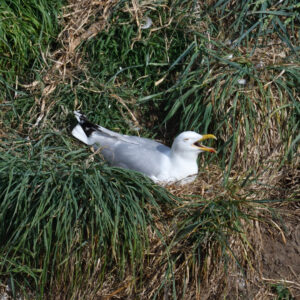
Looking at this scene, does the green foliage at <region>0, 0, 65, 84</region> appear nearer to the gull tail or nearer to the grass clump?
the grass clump

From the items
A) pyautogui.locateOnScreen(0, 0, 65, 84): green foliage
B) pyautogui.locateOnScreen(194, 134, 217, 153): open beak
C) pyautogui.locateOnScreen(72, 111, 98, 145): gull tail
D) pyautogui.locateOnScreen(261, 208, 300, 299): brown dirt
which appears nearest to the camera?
pyautogui.locateOnScreen(261, 208, 300, 299): brown dirt

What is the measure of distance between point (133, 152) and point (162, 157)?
21 cm

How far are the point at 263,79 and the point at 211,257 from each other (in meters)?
1.52

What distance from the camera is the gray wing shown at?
15.7 feet

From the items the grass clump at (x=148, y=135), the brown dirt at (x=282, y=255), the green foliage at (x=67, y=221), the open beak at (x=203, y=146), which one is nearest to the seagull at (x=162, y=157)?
the open beak at (x=203, y=146)

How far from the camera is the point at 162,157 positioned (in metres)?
4.83

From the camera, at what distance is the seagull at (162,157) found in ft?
15.7

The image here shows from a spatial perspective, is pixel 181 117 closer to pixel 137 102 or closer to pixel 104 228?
pixel 137 102

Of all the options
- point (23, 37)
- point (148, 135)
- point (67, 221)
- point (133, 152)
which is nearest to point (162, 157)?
point (133, 152)

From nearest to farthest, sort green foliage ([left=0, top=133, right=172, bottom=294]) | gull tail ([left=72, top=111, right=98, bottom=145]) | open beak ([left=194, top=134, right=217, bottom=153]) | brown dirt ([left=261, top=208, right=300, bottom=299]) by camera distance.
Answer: green foliage ([left=0, top=133, right=172, bottom=294]) < brown dirt ([left=261, top=208, right=300, bottom=299]) < open beak ([left=194, top=134, right=217, bottom=153]) < gull tail ([left=72, top=111, right=98, bottom=145])

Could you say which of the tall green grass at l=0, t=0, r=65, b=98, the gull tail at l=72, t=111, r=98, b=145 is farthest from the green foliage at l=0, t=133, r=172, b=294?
the tall green grass at l=0, t=0, r=65, b=98

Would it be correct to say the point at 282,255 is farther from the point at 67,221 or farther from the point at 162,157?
the point at 67,221

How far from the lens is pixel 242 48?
17.7 feet

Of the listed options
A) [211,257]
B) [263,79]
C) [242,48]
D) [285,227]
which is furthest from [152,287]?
[242,48]
